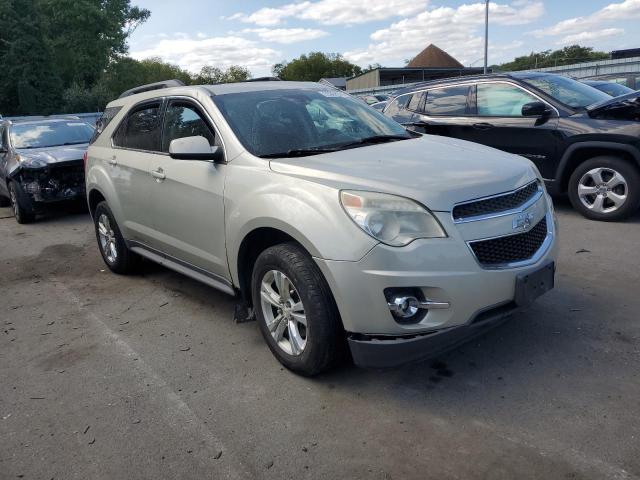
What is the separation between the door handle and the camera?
14.1ft

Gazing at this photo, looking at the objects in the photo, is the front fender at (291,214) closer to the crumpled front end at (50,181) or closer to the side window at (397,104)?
the side window at (397,104)

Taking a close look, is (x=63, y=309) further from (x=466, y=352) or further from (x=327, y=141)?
(x=466, y=352)

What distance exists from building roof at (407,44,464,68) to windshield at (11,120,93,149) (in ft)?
263

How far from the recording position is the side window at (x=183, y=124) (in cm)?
404

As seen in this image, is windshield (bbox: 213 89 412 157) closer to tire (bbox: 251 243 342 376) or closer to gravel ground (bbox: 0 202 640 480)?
tire (bbox: 251 243 342 376)

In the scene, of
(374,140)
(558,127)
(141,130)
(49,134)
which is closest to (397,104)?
(558,127)

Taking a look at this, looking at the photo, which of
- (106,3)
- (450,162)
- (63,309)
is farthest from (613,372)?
(106,3)

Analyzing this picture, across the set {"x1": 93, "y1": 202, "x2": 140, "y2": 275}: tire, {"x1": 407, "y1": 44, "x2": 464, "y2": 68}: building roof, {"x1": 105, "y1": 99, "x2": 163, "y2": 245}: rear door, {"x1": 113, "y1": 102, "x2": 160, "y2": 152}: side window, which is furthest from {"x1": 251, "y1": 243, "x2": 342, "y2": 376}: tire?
{"x1": 407, "y1": 44, "x2": 464, "y2": 68}: building roof

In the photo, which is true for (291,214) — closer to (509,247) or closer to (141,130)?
(509,247)

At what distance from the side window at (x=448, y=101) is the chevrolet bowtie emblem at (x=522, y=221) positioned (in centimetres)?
466

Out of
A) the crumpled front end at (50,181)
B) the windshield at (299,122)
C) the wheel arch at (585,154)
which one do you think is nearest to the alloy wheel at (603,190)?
the wheel arch at (585,154)

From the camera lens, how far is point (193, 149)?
362cm

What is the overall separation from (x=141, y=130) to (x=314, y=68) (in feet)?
319

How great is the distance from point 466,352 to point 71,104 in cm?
4442
